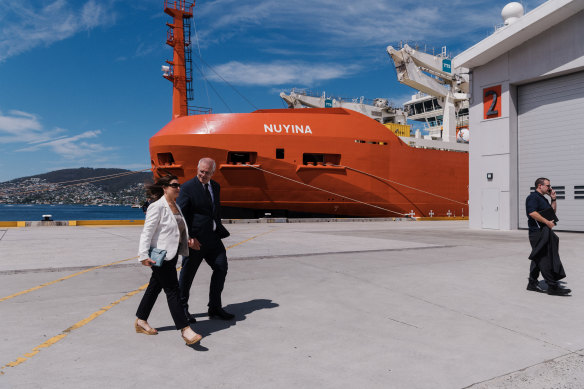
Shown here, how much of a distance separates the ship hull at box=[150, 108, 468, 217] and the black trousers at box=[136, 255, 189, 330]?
14055 mm

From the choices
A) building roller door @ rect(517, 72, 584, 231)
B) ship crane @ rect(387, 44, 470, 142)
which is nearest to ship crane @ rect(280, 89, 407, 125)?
ship crane @ rect(387, 44, 470, 142)

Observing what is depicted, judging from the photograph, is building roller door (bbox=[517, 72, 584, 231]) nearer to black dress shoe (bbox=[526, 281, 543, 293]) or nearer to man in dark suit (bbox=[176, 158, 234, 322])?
black dress shoe (bbox=[526, 281, 543, 293])

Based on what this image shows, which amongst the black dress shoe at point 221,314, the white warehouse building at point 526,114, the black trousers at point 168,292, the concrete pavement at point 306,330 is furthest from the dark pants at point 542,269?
the white warehouse building at point 526,114

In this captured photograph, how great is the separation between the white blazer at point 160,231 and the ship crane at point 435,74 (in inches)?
935

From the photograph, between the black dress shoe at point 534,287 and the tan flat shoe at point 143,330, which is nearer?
the tan flat shoe at point 143,330

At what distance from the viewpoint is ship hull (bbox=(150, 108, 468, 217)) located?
57.5 ft

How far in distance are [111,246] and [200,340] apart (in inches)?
274

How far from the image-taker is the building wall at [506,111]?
14430mm

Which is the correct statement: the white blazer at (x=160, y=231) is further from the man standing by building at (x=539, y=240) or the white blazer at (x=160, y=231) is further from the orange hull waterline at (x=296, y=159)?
the orange hull waterline at (x=296, y=159)

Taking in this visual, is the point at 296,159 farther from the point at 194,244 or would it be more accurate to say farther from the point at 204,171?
the point at 194,244

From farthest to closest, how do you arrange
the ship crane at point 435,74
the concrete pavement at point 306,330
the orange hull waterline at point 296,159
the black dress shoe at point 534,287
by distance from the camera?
the ship crane at point 435,74
the orange hull waterline at point 296,159
the black dress shoe at point 534,287
the concrete pavement at point 306,330

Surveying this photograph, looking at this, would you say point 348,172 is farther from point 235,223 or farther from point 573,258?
point 573,258

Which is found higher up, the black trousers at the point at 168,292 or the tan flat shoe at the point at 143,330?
the black trousers at the point at 168,292

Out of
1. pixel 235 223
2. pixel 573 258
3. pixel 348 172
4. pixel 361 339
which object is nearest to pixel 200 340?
pixel 361 339
